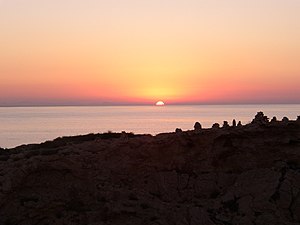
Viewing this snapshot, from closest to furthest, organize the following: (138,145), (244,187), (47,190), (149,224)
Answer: (149,224) → (47,190) → (244,187) → (138,145)

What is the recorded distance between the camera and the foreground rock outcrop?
1647cm

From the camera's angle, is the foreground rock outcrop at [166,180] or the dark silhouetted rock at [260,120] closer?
the foreground rock outcrop at [166,180]

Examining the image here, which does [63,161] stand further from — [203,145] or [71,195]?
[203,145]

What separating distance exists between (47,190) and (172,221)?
4754 millimetres

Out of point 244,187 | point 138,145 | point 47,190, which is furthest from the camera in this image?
point 138,145

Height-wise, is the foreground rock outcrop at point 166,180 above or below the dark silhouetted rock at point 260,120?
Answer: below

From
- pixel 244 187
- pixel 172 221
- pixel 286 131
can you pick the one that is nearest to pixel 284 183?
pixel 244 187

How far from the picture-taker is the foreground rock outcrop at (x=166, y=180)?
1647 cm

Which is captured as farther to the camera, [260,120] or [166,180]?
[260,120]

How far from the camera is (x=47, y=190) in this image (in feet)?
56.3

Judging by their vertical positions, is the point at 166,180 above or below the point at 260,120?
below

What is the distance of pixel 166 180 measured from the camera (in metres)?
18.8

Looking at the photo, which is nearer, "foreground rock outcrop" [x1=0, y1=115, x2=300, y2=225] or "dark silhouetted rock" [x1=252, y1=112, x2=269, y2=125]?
"foreground rock outcrop" [x1=0, y1=115, x2=300, y2=225]

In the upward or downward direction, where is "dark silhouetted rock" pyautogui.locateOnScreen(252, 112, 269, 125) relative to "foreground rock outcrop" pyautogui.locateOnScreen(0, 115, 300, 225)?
Answer: upward
